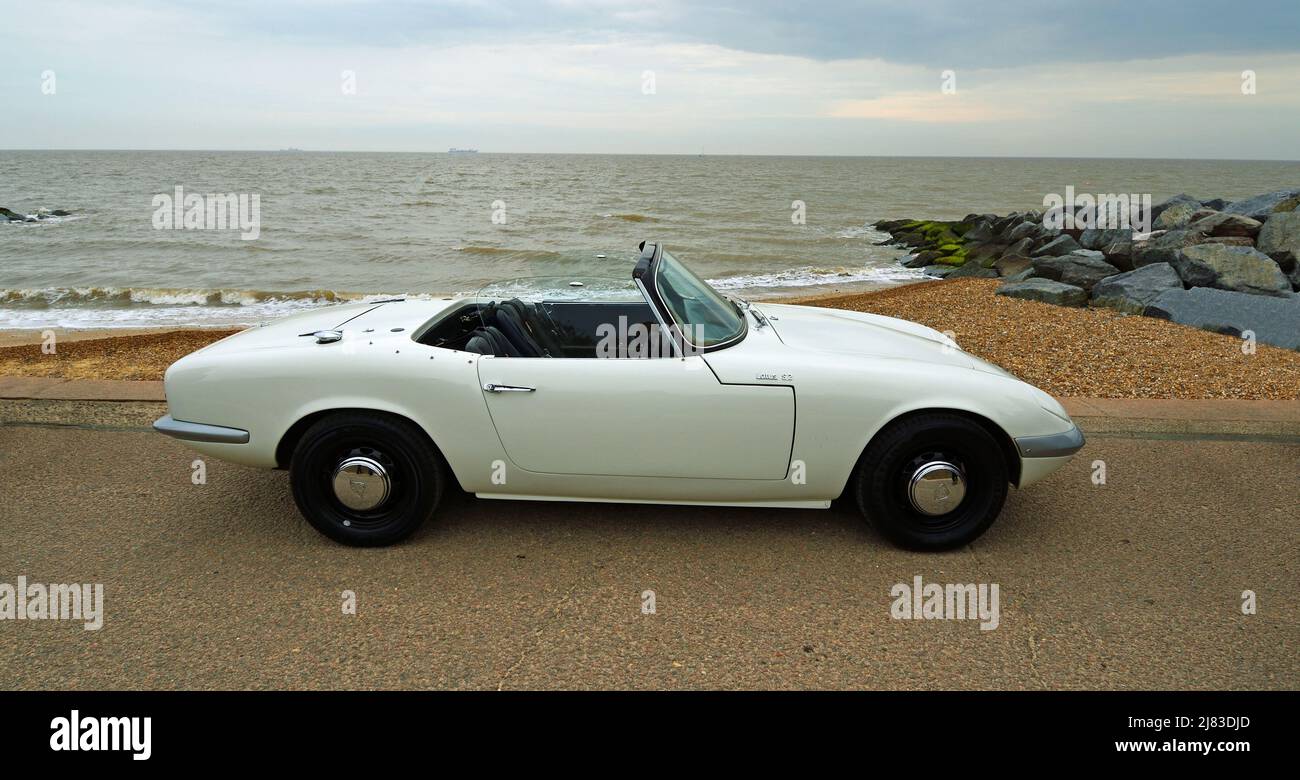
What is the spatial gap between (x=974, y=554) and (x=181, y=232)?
2486cm

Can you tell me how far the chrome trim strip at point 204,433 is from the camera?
11.4 ft

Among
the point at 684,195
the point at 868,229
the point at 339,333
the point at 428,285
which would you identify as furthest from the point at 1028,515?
the point at 684,195

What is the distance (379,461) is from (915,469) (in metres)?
2.21

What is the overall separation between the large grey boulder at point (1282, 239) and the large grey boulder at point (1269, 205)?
1.33m

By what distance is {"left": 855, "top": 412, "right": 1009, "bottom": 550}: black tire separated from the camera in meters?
3.32

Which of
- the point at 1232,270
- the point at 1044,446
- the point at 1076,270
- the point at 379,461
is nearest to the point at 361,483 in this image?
the point at 379,461

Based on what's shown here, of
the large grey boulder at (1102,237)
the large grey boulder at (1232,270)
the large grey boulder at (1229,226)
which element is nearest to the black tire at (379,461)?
the large grey boulder at (1232,270)

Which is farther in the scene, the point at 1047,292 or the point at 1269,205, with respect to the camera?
the point at 1269,205

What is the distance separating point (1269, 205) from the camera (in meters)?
14.2

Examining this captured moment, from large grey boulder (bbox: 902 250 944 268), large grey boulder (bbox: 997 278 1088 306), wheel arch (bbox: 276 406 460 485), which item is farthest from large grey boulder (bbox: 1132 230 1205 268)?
wheel arch (bbox: 276 406 460 485)

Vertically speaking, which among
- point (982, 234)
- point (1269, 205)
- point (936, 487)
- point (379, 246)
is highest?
point (982, 234)

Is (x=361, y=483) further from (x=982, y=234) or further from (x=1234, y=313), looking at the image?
(x=982, y=234)

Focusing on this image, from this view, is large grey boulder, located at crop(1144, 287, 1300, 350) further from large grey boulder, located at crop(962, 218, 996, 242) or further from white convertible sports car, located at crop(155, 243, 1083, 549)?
large grey boulder, located at crop(962, 218, 996, 242)

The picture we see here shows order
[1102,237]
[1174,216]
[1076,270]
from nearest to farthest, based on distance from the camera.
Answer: [1076,270], [1102,237], [1174,216]
